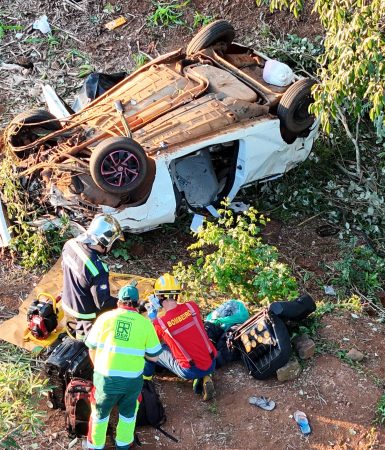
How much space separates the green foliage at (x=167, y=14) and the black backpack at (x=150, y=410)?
675cm

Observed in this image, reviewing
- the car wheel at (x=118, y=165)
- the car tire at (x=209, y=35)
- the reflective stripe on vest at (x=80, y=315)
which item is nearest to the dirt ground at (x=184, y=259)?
the reflective stripe on vest at (x=80, y=315)

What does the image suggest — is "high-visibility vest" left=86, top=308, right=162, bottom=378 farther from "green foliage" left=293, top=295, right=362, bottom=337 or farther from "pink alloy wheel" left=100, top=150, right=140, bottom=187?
"pink alloy wheel" left=100, top=150, right=140, bottom=187

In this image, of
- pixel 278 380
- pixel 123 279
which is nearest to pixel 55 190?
pixel 123 279

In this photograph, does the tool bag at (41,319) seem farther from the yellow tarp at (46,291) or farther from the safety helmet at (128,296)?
the safety helmet at (128,296)

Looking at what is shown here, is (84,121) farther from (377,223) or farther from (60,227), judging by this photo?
(377,223)

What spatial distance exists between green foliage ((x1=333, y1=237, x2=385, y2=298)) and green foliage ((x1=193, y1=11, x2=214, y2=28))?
440 centimetres

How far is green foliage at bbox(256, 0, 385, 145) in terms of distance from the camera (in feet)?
20.1

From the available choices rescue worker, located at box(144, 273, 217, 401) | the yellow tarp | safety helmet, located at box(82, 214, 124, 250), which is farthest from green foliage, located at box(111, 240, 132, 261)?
rescue worker, located at box(144, 273, 217, 401)

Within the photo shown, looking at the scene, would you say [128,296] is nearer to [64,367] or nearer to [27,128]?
[64,367]

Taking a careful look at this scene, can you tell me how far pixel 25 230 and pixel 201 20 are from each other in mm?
4866

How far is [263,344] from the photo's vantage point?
6594 millimetres

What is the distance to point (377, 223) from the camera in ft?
30.8

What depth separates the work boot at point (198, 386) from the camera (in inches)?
258

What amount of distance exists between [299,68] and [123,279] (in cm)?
451
